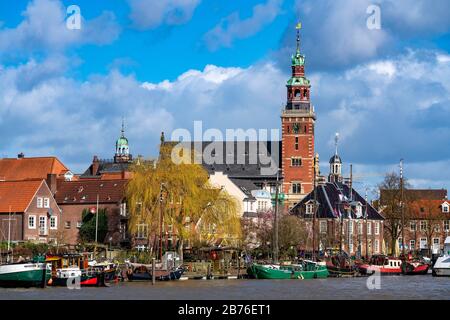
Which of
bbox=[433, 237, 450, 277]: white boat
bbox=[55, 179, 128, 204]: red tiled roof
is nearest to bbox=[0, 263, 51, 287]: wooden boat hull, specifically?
bbox=[55, 179, 128, 204]: red tiled roof

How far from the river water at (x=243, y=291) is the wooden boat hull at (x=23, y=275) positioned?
991mm

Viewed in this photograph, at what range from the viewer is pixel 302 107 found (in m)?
198

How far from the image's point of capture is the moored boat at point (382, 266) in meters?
119

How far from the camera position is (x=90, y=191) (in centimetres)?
13488

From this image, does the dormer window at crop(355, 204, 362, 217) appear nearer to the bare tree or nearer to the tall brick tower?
the bare tree

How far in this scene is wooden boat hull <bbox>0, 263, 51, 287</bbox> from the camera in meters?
84.9

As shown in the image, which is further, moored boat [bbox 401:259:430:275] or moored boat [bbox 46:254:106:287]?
moored boat [bbox 401:259:430:275]

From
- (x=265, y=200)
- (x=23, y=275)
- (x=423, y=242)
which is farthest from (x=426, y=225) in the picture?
(x=23, y=275)

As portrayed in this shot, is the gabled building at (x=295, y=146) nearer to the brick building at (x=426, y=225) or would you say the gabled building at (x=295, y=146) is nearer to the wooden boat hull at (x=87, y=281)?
the brick building at (x=426, y=225)

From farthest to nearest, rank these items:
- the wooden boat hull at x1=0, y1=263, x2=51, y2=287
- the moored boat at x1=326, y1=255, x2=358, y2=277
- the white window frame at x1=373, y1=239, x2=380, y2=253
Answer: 1. the white window frame at x1=373, y1=239, x2=380, y2=253
2. the moored boat at x1=326, y1=255, x2=358, y2=277
3. the wooden boat hull at x1=0, y1=263, x2=51, y2=287

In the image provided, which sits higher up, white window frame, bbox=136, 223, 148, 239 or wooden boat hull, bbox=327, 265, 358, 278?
white window frame, bbox=136, 223, 148, 239

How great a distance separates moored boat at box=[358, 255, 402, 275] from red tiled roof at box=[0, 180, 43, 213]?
3963 cm
